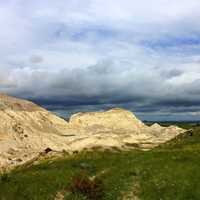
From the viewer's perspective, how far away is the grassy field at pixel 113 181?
108 feet

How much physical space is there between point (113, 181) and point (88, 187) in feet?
8.88

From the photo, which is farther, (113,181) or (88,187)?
(113,181)

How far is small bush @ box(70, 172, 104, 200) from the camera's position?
32.7 metres

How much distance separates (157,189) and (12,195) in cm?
1076

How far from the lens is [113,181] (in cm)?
3506

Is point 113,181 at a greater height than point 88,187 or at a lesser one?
greater

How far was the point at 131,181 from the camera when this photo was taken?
3512 centimetres

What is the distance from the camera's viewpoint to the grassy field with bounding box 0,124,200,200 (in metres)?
32.8

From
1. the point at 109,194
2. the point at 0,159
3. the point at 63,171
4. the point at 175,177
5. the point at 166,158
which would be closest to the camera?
the point at 109,194

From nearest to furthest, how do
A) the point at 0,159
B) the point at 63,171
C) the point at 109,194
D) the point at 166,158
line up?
the point at 109,194 → the point at 63,171 → the point at 166,158 → the point at 0,159

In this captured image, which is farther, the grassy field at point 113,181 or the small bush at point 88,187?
the grassy field at point 113,181

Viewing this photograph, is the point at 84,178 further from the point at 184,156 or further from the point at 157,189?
the point at 184,156

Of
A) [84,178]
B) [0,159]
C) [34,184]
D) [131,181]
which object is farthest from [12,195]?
[0,159]

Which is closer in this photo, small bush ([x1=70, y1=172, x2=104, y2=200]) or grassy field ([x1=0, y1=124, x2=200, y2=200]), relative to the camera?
small bush ([x1=70, y1=172, x2=104, y2=200])
